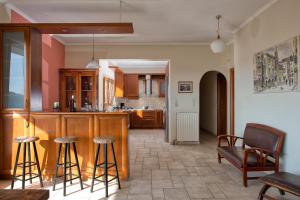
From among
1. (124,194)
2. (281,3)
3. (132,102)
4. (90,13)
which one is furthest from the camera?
(132,102)

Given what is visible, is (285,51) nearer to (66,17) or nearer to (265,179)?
(265,179)

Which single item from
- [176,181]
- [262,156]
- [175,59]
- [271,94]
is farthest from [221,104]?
[176,181]

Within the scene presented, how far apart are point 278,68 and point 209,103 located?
4.96m

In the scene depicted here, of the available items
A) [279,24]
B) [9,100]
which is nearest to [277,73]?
[279,24]

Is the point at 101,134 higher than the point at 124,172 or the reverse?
higher

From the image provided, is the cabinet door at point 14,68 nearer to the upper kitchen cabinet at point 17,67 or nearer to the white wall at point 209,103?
the upper kitchen cabinet at point 17,67

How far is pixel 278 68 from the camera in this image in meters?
3.30

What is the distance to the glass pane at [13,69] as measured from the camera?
3.41 meters

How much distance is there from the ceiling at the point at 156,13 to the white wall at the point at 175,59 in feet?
2.89

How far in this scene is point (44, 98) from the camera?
15.8 ft

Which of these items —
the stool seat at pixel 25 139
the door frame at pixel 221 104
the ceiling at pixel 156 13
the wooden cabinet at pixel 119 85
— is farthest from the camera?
the wooden cabinet at pixel 119 85

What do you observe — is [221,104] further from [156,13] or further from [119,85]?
[156,13]

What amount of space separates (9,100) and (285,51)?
4265mm

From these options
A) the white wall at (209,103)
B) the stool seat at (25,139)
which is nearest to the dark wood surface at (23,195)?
the stool seat at (25,139)
